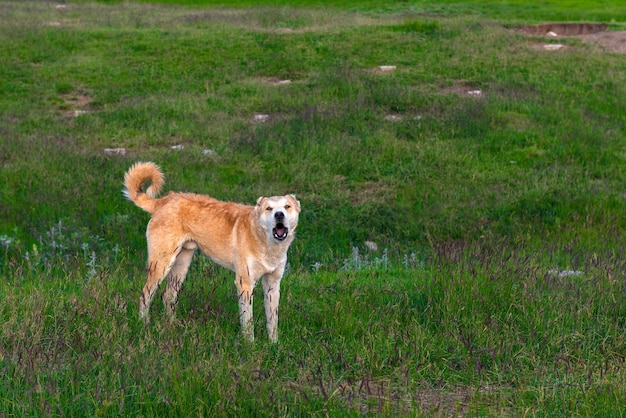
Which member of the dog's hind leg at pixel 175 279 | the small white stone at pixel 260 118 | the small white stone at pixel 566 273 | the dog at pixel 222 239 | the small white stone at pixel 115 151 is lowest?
the small white stone at pixel 115 151

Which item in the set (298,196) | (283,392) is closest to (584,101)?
(298,196)

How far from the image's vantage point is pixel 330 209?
41.9ft

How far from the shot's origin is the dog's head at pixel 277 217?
7.09 m

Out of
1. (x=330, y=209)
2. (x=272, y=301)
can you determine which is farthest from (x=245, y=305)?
(x=330, y=209)

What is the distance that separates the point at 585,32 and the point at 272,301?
24008mm

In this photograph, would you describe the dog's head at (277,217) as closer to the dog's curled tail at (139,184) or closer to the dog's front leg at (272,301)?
the dog's front leg at (272,301)

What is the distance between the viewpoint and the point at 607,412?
5.12 m

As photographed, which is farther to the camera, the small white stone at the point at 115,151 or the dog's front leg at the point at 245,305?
the small white stone at the point at 115,151

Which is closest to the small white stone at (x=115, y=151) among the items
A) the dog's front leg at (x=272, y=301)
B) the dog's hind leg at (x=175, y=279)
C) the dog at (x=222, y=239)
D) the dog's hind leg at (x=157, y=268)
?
the dog at (x=222, y=239)

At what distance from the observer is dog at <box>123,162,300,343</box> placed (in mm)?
7129

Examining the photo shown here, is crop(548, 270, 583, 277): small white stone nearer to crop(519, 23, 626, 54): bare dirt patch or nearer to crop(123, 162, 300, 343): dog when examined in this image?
crop(123, 162, 300, 343): dog

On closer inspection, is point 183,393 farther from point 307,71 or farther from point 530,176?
point 307,71

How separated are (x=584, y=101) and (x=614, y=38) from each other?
354 inches

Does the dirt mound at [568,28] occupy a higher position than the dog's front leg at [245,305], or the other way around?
the dirt mound at [568,28]
